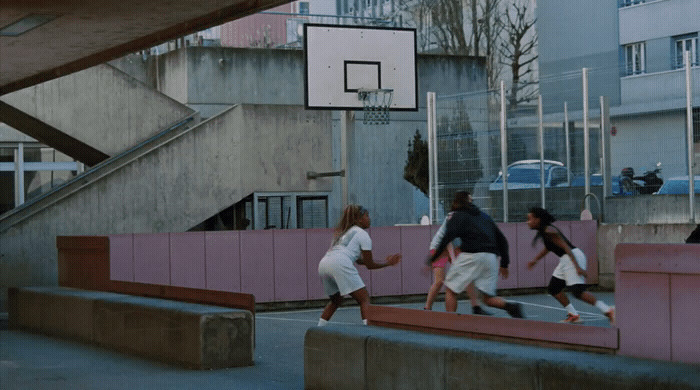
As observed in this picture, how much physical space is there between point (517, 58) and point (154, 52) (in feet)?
68.1

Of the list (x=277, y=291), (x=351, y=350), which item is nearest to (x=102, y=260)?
(x=277, y=291)

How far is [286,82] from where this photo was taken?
3309 centimetres

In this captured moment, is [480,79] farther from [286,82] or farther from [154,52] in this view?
[154,52]

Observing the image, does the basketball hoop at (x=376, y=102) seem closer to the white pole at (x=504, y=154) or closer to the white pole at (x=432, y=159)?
the white pole at (x=432, y=159)

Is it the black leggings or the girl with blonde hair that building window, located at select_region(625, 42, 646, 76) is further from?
the girl with blonde hair

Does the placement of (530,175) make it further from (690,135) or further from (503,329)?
(503,329)

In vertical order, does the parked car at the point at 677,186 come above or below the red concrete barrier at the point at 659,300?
above

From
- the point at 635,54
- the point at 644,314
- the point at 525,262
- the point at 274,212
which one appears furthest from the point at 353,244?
the point at 635,54

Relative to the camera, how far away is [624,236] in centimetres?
2525

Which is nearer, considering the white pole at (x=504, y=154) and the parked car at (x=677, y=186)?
the parked car at (x=677, y=186)

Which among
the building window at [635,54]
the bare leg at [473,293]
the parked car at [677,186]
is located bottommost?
the bare leg at [473,293]

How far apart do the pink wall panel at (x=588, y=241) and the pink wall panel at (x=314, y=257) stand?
5.81 metres

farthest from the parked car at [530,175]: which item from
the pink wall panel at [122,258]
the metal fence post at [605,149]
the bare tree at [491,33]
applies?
the bare tree at [491,33]

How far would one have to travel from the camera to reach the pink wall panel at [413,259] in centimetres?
2403
